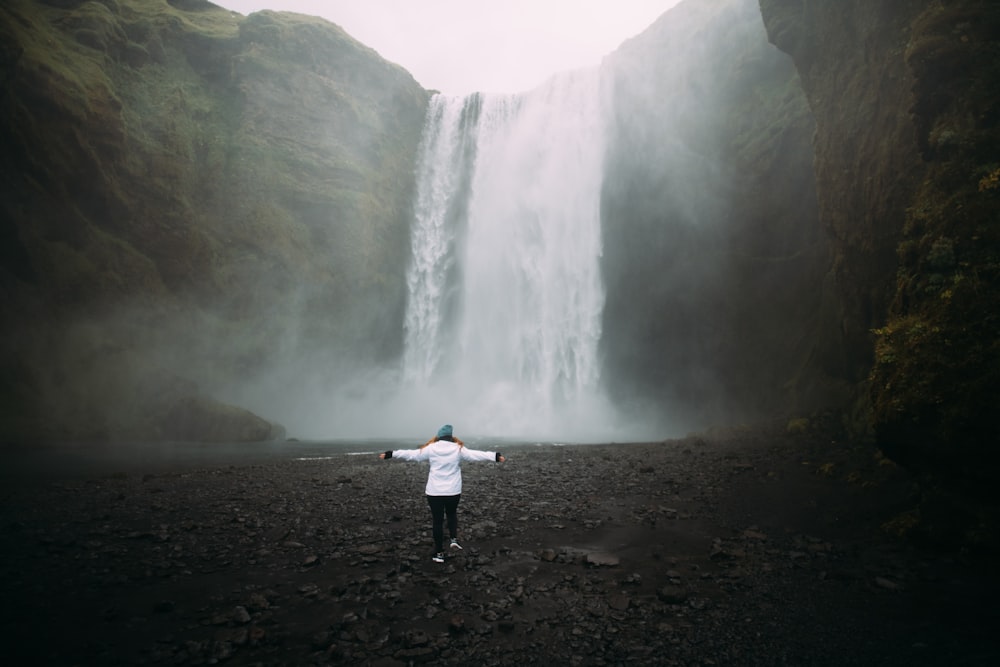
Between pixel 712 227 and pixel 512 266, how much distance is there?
15497 millimetres

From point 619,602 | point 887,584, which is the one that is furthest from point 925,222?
point 619,602

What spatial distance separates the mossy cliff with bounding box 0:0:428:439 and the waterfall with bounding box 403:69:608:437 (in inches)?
130

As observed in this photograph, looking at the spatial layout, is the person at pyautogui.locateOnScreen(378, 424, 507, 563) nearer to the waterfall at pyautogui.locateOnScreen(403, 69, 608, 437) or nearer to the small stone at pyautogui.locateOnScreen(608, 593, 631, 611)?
the small stone at pyautogui.locateOnScreen(608, 593, 631, 611)

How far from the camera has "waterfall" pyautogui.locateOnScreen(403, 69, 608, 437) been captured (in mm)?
36219

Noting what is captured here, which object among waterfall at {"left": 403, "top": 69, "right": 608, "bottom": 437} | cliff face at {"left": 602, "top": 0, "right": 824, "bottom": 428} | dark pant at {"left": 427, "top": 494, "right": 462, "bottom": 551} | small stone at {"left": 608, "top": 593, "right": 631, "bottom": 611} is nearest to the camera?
small stone at {"left": 608, "top": 593, "right": 631, "bottom": 611}

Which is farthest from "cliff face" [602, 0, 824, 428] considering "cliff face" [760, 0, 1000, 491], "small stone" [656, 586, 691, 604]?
"small stone" [656, 586, 691, 604]

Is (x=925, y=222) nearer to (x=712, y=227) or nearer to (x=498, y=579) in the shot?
(x=498, y=579)

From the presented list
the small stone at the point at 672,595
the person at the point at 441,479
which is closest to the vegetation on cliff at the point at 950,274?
the small stone at the point at 672,595

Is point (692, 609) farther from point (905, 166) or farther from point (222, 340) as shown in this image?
point (222, 340)

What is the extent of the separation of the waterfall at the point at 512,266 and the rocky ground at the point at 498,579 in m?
24.2

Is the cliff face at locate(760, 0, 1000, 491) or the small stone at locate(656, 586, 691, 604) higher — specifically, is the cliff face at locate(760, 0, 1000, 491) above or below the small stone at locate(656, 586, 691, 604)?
above

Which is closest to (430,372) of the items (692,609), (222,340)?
(222,340)

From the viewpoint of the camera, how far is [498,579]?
21.3ft

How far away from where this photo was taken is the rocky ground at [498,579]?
4840 mm
